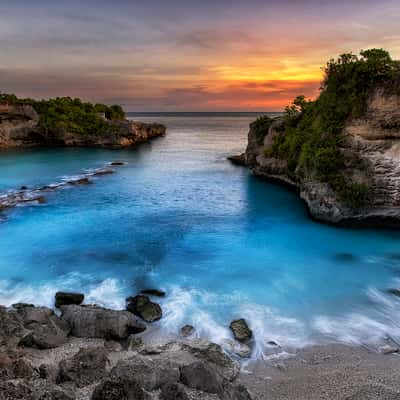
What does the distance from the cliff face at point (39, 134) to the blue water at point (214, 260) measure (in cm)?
3242

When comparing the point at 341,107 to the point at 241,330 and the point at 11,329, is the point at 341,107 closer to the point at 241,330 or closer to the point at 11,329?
the point at 241,330

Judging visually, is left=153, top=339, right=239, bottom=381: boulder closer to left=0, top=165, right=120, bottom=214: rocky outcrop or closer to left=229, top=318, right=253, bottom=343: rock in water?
left=229, top=318, right=253, bottom=343: rock in water

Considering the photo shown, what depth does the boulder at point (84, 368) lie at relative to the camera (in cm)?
807

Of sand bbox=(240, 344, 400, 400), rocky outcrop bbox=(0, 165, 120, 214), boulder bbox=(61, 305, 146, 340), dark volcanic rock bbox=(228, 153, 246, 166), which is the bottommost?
sand bbox=(240, 344, 400, 400)

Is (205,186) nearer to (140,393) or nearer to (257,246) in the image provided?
(257,246)

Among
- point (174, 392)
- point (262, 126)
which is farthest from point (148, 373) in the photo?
point (262, 126)

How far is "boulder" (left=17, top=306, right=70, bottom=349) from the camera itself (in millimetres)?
9938

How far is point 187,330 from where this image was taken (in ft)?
37.1

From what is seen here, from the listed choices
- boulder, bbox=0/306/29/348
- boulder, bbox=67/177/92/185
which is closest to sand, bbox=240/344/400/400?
boulder, bbox=0/306/29/348

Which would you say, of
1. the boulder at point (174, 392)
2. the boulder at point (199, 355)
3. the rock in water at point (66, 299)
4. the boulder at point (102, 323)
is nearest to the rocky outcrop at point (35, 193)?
the rock in water at point (66, 299)

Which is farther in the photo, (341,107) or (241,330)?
(341,107)

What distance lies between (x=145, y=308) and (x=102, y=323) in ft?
5.88

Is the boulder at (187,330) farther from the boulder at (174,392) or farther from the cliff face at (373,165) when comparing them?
the cliff face at (373,165)

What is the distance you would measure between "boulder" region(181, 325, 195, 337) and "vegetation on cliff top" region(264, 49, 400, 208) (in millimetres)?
13398
